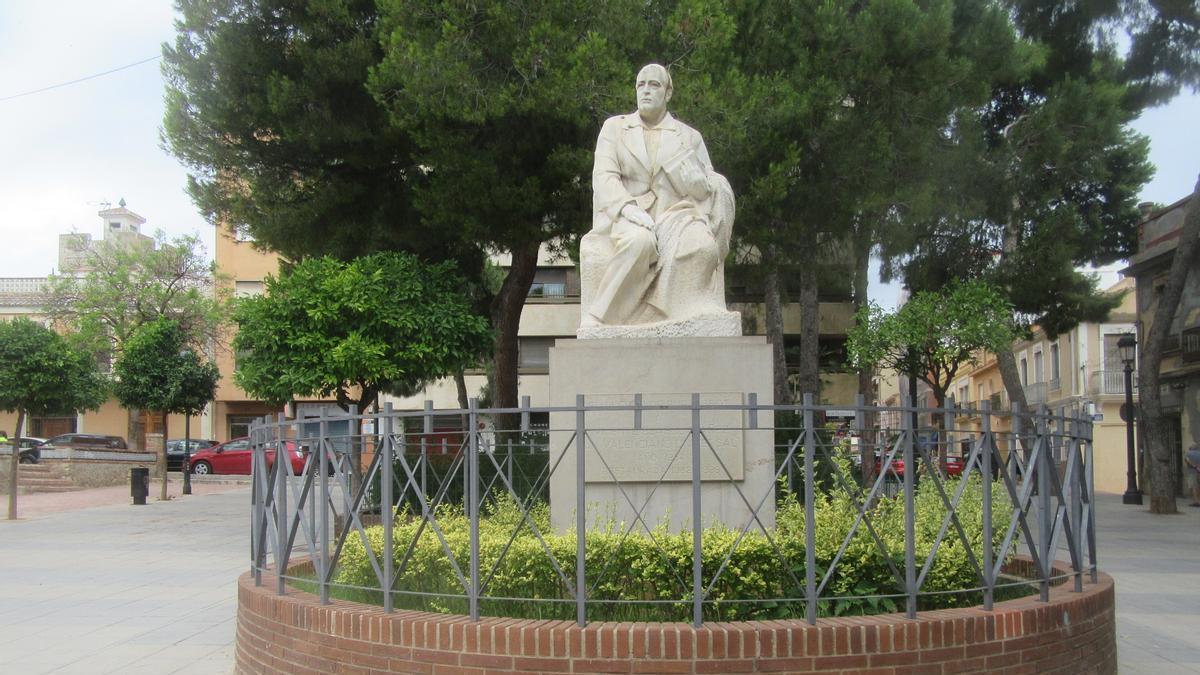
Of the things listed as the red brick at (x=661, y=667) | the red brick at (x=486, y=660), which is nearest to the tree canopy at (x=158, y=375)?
the red brick at (x=486, y=660)

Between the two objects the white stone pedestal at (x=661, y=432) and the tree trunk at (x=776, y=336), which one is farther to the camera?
the tree trunk at (x=776, y=336)

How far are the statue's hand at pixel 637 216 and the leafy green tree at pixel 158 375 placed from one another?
70.5ft

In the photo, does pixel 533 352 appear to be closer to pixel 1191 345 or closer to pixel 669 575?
pixel 1191 345

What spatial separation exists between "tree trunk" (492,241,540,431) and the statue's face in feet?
33.5

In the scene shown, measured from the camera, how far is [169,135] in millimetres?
17516

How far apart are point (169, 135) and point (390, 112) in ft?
15.9

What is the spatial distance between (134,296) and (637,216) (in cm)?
3323

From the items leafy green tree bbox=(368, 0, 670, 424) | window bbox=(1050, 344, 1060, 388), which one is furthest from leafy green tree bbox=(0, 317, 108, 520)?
window bbox=(1050, 344, 1060, 388)

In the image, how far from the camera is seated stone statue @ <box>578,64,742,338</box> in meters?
7.61

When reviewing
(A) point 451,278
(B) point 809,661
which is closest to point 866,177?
(A) point 451,278

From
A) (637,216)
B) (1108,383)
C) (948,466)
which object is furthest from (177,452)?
(948,466)

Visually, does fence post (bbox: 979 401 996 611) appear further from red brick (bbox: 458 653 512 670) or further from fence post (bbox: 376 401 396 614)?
fence post (bbox: 376 401 396 614)

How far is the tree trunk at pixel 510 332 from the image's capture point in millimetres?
18484

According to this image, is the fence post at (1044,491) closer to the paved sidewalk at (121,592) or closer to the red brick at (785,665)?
the red brick at (785,665)
